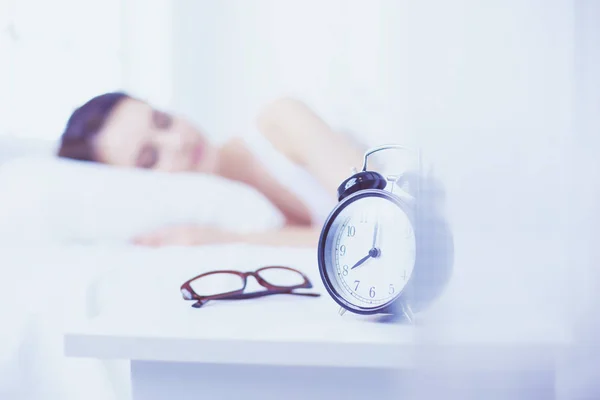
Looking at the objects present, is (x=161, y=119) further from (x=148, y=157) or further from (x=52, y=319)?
(x=52, y=319)

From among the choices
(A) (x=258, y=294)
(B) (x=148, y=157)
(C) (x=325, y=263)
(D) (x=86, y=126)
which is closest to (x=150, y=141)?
(B) (x=148, y=157)

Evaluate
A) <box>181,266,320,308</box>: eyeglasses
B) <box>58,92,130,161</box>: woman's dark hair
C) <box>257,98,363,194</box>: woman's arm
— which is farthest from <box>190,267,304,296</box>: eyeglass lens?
<box>58,92,130,161</box>: woman's dark hair

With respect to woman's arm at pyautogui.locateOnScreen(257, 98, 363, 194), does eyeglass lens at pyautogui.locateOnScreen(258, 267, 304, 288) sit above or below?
below

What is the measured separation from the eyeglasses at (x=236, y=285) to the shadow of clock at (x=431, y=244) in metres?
0.25

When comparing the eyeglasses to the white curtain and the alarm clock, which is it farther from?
the white curtain

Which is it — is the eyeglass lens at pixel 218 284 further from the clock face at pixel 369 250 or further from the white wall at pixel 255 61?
the white wall at pixel 255 61

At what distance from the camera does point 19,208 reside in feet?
3.15

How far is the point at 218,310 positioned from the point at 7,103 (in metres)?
0.77

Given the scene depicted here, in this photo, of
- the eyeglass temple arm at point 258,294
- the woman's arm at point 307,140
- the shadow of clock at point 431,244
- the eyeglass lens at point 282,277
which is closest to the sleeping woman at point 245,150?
the woman's arm at point 307,140

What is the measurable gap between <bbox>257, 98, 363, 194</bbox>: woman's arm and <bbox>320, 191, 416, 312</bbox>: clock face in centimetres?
77

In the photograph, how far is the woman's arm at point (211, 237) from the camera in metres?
1.10

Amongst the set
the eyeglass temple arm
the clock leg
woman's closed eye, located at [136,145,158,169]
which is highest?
woman's closed eye, located at [136,145,158,169]

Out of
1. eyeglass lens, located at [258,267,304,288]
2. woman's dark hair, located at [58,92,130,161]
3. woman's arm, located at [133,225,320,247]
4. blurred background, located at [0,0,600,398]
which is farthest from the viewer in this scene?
woman's dark hair, located at [58,92,130,161]

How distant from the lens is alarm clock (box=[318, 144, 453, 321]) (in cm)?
47
